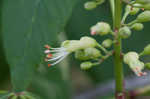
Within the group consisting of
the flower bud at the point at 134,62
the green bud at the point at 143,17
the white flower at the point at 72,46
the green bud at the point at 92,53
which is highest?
the green bud at the point at 143,17

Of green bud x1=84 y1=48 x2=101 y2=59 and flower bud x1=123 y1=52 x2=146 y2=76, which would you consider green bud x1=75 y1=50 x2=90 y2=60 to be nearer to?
green bud x1=84 y1=48 x2=101 y2=59

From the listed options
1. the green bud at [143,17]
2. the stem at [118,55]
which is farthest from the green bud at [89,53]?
the green bud at [143,17]

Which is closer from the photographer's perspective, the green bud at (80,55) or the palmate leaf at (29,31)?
the palmate leaf at (29,31)

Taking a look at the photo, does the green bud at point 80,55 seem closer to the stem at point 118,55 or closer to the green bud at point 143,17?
the stem at point 118,55

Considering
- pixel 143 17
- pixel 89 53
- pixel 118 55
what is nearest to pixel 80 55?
pixel 89 53

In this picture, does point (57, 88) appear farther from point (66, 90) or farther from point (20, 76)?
point (20, 76)

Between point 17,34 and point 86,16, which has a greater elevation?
point 86,16

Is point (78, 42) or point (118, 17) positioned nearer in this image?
point (118, 17)

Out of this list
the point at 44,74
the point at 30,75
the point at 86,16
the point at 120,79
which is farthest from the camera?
the point at 86,16

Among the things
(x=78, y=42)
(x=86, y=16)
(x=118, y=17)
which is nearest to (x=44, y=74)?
(x=86, y=16)
